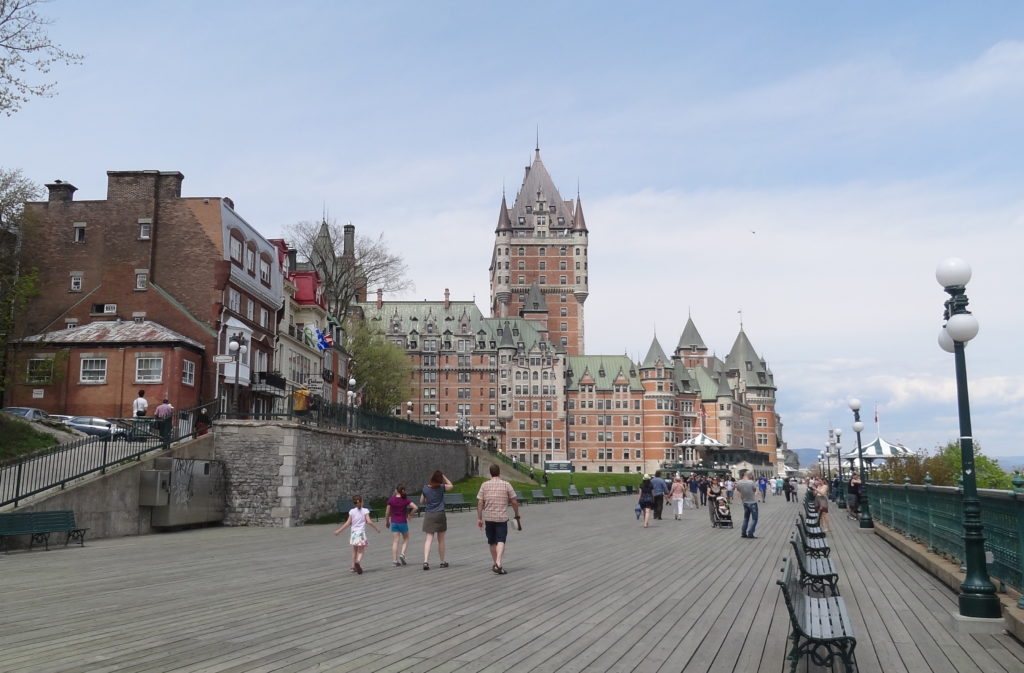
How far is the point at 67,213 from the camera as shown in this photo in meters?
39.1

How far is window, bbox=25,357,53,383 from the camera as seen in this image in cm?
3391

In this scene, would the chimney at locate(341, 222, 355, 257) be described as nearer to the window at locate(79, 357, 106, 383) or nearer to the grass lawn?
the window at locate(79, 357, 106, 383)

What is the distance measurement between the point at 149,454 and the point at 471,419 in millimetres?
100283

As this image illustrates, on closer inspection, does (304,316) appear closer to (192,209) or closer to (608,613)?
(192,209)

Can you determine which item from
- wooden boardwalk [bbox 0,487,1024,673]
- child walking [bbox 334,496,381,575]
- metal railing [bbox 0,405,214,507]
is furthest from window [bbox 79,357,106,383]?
child walking [bbox 334,496,381,575]

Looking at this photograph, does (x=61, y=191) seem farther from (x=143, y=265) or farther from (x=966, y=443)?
(x=966, y=443)

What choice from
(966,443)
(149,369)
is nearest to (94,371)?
(149,369)

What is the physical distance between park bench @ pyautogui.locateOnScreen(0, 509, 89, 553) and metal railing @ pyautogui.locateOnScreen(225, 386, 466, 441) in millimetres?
9868

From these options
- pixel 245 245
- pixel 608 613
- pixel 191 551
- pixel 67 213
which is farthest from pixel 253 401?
pixel 608 613

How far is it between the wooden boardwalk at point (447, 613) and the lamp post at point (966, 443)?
0.51m

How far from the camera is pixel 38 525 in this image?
742 inches

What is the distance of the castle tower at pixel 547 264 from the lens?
466ft

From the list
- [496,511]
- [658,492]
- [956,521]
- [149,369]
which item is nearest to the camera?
[956,521]

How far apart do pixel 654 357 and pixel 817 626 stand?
131 metres
